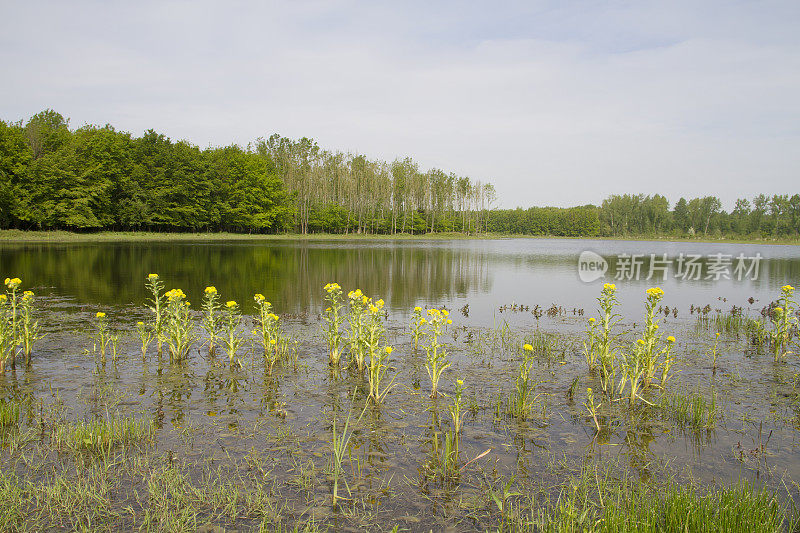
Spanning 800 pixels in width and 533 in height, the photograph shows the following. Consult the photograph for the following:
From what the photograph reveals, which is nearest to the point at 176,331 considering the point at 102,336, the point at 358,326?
the point at 102,336

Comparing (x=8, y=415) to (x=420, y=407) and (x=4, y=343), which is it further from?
(x=420, y=407)

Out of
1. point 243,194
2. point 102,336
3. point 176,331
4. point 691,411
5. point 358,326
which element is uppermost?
point 243,194

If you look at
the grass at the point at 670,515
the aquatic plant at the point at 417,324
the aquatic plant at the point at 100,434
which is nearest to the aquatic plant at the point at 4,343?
the aquatic plant at the point at 100,434

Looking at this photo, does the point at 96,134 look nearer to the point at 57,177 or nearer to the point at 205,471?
the point at 57,177

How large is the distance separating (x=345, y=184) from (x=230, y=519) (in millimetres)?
95268

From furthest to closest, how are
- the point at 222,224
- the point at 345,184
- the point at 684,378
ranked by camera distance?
the point at 345,184 → the point at 222,224 → the point at 684,378

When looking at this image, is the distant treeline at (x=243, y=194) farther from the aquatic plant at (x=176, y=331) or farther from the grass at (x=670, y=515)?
the grass at (x=670, y=515)

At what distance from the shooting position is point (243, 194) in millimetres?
72812

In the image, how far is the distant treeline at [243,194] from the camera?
164ft

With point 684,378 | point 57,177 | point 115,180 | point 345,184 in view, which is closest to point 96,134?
point 115,180

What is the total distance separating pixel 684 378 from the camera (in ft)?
26.0

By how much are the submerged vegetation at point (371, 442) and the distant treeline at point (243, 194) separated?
53.3 metres

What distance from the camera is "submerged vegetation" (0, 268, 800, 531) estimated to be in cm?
377

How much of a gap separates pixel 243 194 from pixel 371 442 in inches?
2893
